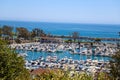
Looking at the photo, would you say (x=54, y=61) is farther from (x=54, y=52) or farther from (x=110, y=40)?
(x=110, y=40)

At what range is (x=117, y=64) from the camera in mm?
17156

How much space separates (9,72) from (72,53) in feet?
189

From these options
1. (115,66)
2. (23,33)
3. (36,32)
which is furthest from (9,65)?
(36,32)

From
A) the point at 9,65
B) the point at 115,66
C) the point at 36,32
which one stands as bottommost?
the point at 36,32

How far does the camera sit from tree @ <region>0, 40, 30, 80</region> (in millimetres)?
13016

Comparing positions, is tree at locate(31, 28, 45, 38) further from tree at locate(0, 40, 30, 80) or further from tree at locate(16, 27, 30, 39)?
tree at locate(0, 40, 30, 80)

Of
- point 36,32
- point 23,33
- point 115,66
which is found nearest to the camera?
point 115,66

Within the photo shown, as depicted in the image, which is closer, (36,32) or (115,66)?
(115,66)

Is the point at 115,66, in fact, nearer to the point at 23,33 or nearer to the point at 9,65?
the point at 9,65

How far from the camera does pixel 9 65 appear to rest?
1346 centimetres

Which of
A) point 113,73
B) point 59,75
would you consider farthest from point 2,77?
point 113,73

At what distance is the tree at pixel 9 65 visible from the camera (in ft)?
42.7

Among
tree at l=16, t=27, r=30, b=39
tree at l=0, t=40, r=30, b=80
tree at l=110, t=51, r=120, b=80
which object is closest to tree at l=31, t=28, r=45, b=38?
tree at l=16, t=27, r=30, b=39

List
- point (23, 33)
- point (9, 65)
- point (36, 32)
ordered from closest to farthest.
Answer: point (9, 65) < point (23, 33) < point (36, 32)
